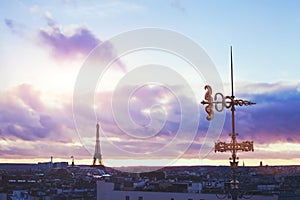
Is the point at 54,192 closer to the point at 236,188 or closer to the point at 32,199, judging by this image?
the point at 32,199

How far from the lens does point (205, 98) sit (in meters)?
8.35

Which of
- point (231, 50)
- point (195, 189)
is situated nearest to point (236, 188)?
point (231, 50)

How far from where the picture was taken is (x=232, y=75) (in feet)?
26.5

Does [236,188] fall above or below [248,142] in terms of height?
below

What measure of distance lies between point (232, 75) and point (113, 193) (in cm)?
2963

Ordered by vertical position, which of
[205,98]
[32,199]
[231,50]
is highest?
[231,50]

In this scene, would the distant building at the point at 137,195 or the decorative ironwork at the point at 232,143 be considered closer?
the decorative ironwork at the point at 232,143

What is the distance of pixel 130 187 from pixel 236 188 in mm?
33788

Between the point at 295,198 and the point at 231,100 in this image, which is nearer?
the point at 231,100

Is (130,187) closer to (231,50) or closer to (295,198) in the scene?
(295,198)

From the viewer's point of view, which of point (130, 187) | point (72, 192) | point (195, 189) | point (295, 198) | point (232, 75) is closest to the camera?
point (232, 75)

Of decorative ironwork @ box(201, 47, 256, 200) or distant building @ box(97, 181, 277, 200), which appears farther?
distant building @ box(97, 181, 277, 200)

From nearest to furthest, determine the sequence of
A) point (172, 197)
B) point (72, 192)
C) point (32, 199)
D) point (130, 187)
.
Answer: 1. point (172, 197)
2. point (130, 187)
3. point (32, 199)
4. point (72, 192)

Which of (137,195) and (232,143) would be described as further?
(137,195)
